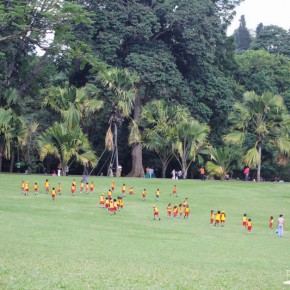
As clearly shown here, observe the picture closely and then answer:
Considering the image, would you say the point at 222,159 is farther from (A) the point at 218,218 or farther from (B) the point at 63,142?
(A) the point at 218,218

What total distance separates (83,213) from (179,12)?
1058 inches

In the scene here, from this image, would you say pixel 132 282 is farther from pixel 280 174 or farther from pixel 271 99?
pixel 280 174

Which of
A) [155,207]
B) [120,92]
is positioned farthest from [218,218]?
[120,92]

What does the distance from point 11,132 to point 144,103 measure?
13.2 m

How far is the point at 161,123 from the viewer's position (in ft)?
154

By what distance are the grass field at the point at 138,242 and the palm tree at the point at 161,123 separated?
575 cm

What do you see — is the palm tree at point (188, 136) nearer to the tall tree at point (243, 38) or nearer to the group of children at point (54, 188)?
the group of children at point (54, 188)

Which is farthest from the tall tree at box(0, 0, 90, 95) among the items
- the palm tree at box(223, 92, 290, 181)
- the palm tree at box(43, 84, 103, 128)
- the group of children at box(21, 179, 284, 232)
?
the palm tree at box(223, 92, 290, 181)

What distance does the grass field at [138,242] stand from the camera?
41.3ft

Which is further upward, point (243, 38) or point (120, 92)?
point (243, 38)

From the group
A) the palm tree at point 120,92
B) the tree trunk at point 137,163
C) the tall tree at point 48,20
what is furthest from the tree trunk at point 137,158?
the tall tree at point 48,20

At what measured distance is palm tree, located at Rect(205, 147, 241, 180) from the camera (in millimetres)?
45812

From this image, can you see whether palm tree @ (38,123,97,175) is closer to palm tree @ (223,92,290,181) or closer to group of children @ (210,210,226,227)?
palm tree @ (223,92,290,181)

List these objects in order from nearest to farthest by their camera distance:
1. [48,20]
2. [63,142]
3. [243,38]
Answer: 1. [48,20]
2. [63,142]
3. [243,38]
